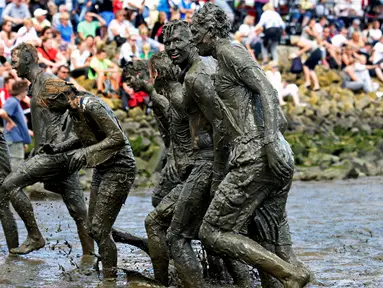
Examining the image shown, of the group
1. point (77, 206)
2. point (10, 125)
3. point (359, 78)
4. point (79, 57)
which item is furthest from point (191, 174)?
point (359, 78)

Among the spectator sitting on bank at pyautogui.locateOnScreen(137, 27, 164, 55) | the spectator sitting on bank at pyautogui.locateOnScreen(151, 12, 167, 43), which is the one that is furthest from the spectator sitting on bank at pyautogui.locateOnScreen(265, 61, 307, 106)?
the spectator sitting on bank at pyautogui.locateOnScreen(137, 27, 164, 55)

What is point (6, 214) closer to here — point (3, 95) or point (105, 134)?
point (105, 134)

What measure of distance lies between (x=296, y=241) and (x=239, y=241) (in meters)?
4.76

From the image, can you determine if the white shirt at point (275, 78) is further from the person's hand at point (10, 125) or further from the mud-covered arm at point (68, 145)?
the mud-covered arm at point (68, 145)

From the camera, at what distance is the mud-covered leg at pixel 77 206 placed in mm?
11461

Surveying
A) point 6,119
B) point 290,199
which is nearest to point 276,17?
point 290,199

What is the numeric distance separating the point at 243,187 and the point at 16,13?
14415 mm

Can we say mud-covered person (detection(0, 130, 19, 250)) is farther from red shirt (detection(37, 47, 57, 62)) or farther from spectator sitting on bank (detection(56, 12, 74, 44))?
spectator sitting on bank (detection(56, 12, 74, 44))

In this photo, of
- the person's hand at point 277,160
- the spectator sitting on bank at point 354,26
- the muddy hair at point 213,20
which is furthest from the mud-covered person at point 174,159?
the spectator sitting on bank at point 354,26

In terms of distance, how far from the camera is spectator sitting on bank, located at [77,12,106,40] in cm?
2345

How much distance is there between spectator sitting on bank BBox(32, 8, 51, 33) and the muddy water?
181 inches

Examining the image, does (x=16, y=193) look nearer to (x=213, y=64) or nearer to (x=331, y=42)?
(x=213, y=64)

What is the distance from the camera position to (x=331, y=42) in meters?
29.9

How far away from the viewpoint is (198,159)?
29.7 ft
